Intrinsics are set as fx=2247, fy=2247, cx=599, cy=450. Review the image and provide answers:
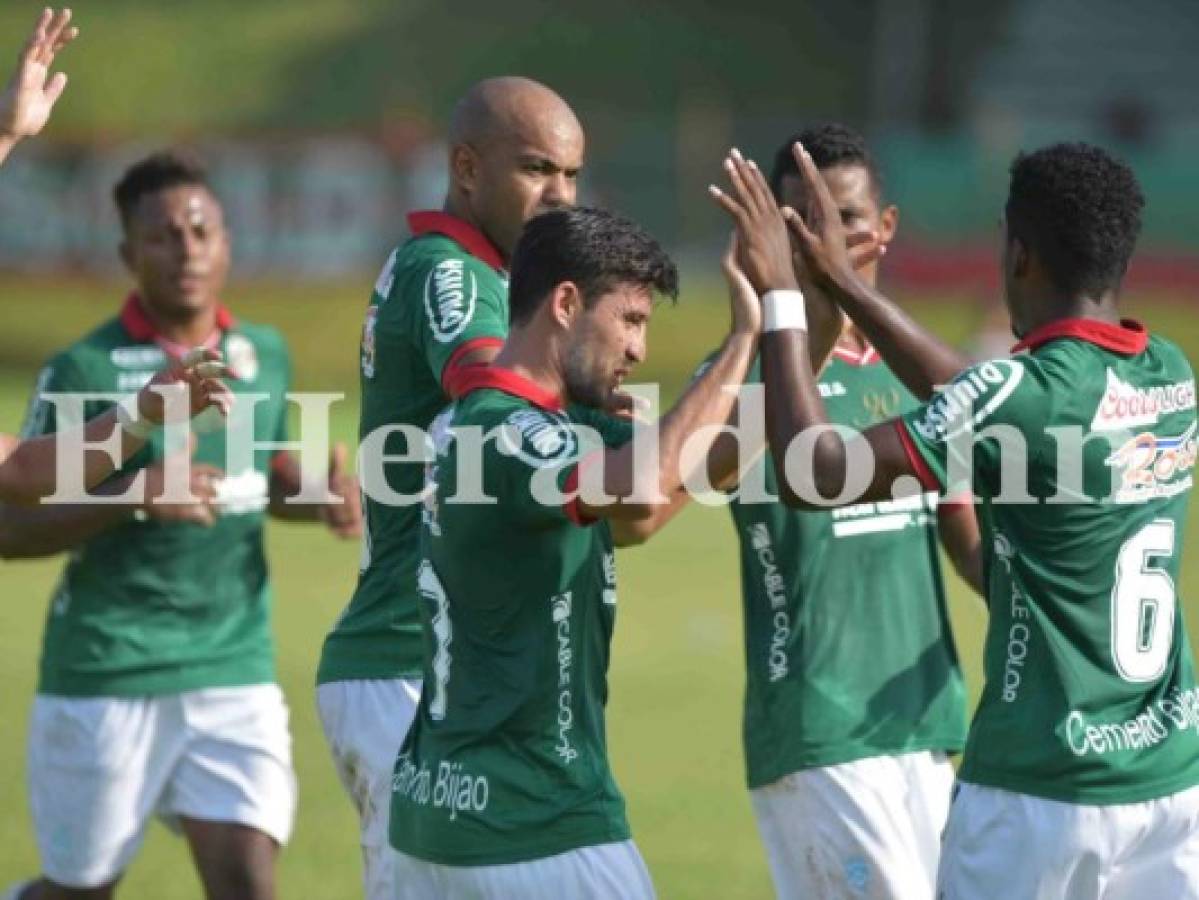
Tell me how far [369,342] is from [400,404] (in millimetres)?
214

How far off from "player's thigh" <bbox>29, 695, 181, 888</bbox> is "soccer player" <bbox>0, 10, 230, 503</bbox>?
1831 mm

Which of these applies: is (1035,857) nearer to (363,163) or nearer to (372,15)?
(363,163)

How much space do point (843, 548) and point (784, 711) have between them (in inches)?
21.4

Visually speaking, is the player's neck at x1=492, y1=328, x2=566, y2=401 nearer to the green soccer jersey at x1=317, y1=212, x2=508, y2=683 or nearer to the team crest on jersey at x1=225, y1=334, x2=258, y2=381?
the green soccer jersey at x1=317, y1=212, x2=508, y2=683

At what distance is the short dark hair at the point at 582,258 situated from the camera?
5.45m

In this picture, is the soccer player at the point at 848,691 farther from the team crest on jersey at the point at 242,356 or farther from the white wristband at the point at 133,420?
the team crest on jersey at the point at 242,356

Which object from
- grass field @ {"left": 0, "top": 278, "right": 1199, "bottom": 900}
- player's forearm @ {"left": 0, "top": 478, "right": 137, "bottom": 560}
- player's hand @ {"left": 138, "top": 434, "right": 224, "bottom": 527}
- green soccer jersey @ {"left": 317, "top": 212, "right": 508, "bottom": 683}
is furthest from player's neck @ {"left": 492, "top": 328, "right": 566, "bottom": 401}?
grass field @ {"left": 0, "top": 278, "right": 1199, "bottom": 900}

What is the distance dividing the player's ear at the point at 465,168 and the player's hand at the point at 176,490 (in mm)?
1754

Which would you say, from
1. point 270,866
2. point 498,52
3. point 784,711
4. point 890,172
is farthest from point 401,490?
point 498,52

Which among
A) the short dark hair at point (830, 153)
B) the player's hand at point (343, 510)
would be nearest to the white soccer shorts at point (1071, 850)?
the short dark hair at point (830, 153)

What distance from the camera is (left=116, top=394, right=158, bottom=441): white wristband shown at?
6.62m

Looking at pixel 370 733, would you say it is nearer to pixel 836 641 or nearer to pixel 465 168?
pixel 836 641

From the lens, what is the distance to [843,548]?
7.05 m

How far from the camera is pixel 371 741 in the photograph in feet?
21.7
